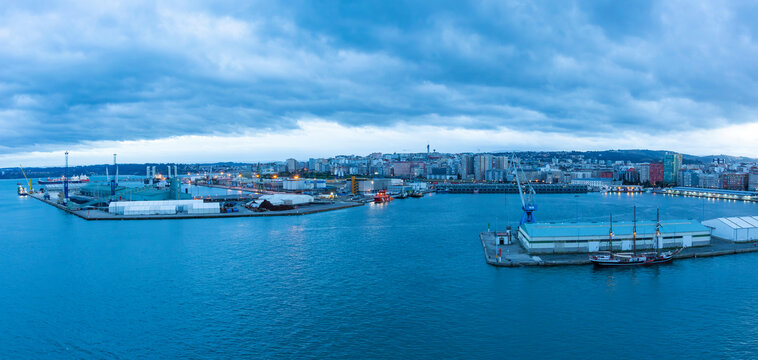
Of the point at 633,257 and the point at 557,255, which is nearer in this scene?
the point at 633,257

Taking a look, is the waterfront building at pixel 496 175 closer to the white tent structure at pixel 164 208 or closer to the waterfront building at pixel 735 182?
the waterfront building at pixel 735 182

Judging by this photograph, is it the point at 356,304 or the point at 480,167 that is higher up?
the point at 480,167

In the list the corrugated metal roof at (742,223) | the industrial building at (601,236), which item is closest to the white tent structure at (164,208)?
the industrial building at (601,236)

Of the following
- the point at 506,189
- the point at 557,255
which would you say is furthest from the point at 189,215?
the point at 506,189

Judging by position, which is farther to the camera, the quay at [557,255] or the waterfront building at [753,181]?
the waterfront building at [753,181]

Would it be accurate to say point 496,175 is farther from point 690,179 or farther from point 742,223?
point 742,223

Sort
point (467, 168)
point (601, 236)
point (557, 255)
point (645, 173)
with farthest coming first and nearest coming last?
point (467, 168) < point (645, 173) < point (601, 236) < point (557, 255)

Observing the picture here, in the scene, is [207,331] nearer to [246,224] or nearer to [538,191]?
[246,224]

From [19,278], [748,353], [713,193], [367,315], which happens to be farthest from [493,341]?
[713,193]
